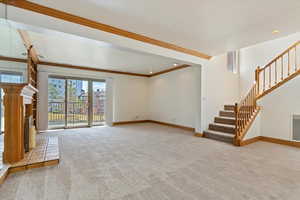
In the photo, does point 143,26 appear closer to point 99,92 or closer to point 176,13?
point 176,13

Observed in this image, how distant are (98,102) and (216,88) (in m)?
4.86

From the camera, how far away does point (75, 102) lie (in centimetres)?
613

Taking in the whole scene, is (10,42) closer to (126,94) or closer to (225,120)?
(126,94)

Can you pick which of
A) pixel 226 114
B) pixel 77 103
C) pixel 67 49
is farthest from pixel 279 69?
pixel 77 103

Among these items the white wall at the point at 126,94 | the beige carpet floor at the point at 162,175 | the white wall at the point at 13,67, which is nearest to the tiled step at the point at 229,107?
the beige carpet floor at the point at 162,175

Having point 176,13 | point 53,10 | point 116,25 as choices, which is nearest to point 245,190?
point 176,13

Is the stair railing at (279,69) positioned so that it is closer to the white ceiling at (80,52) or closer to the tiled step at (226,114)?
the tiled step at (226,114)

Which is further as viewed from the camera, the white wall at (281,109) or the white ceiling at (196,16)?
the white wall at (281,109)

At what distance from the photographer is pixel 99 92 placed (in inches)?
261

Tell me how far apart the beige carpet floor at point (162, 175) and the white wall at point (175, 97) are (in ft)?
7.71

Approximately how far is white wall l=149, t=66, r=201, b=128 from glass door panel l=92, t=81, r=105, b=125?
2.46 metres

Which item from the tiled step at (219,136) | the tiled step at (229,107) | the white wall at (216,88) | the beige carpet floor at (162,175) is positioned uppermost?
the white wall at (216,88)

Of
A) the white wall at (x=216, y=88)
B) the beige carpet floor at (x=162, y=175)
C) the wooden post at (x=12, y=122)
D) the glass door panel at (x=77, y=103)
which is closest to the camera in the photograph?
the beige carpet floor at (x=162, y=175)

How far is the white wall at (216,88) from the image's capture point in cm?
475
